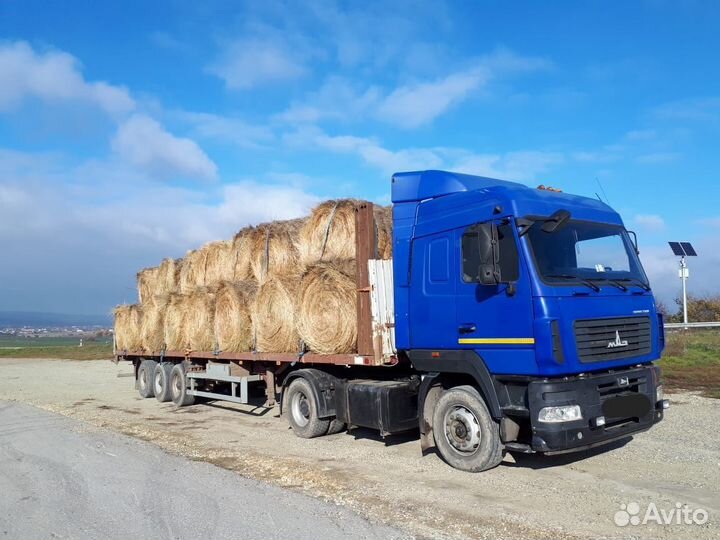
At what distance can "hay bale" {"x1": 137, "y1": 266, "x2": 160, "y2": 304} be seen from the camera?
15.6 meters

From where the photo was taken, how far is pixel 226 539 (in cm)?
482

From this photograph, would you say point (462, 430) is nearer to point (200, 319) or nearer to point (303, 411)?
point (303, 411)

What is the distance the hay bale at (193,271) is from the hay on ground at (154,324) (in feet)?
2.00

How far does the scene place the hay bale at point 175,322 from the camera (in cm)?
1311

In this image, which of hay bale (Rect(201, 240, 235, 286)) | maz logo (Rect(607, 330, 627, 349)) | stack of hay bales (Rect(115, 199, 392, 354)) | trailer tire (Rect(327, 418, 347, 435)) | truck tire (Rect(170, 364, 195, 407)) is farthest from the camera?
truck tire (Rect(170, 364, 195, 407))

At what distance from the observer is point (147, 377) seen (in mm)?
14977

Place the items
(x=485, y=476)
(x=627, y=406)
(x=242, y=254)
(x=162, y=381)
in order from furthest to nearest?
(x=162, y=381) < (x=242, y=254) < (x=485, y=476) < (x=627, y=406)

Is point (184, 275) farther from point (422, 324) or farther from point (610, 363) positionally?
point (610, 363)

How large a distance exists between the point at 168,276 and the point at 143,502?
31.6 feet

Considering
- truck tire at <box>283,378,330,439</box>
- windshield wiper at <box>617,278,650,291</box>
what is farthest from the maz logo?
truck tire at <box>283,378,330,439</box>

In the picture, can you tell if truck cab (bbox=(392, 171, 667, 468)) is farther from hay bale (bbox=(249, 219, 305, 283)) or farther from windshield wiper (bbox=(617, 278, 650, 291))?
hay bale (bbox=(249, 219, 305, 283))

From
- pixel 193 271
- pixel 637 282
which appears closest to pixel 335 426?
pixel 637 282

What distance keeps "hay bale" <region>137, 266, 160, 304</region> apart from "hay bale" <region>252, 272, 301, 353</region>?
6.29m

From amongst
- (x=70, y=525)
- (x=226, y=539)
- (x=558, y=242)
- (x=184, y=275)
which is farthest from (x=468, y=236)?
(x=184, y=275)
